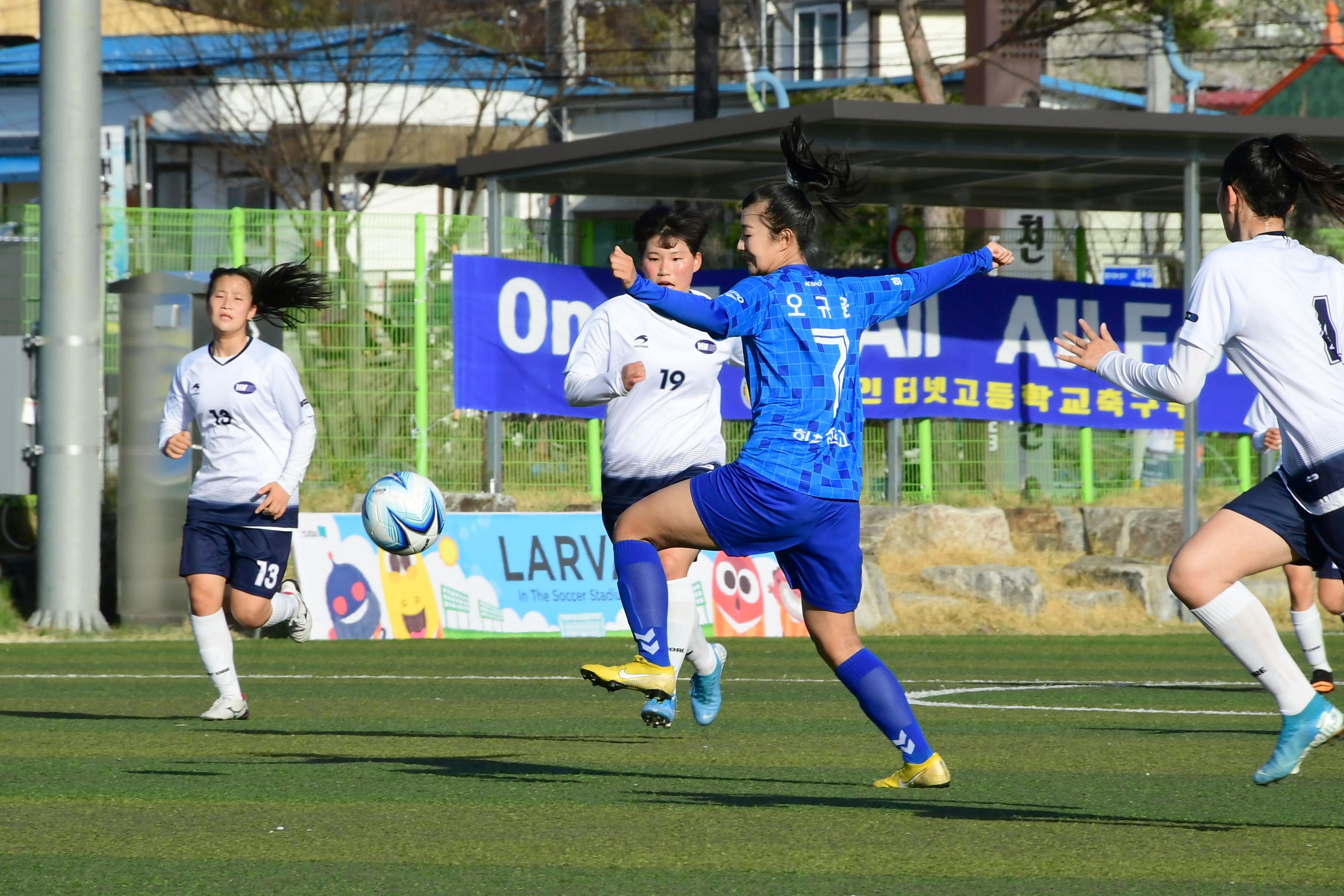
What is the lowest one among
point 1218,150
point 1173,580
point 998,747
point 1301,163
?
point 998,747

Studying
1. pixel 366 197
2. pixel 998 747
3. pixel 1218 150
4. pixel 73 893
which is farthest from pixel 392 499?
pixel 366 197

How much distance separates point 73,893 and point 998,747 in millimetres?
4419

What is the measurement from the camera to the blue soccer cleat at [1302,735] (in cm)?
578

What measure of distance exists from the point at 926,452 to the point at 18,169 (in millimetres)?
24897

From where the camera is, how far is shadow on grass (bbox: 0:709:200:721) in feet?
30.6

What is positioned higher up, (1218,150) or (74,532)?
(1218,150)

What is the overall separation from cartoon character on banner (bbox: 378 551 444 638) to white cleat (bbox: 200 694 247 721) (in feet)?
20.3

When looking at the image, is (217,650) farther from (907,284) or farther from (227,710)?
(907,284)

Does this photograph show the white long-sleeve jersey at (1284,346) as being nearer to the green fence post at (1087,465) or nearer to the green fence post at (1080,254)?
the green fence post at (1087,465)

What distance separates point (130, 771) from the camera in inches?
289

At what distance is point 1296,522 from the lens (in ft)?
19.2

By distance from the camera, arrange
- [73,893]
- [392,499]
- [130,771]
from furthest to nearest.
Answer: [392,499], [130,771], [73,893]

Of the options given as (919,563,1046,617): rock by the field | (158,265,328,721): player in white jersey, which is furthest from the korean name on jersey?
(919,563,1046,617): rock by the field

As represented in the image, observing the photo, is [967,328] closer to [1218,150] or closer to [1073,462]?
[1073,462]
